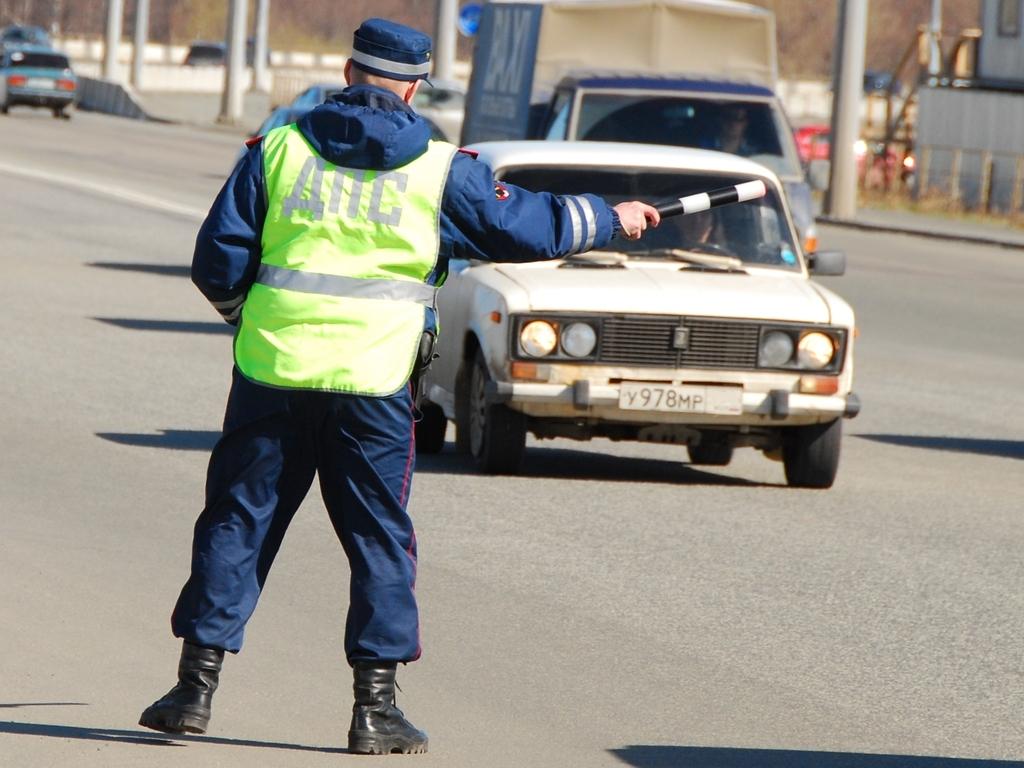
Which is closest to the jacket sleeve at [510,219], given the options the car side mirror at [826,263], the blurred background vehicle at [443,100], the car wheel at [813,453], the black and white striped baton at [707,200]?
the black and white striped baton at [707,200]

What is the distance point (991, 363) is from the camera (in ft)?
57.2

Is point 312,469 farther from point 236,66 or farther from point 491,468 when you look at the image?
point 236,66

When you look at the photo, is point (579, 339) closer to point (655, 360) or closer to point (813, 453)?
point (655, 360)

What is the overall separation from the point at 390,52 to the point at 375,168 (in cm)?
30

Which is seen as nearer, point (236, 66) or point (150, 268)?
point (150, 268)

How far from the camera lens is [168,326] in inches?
651

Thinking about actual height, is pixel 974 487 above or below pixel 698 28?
below

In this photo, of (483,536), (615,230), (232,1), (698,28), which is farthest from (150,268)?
(232,1)

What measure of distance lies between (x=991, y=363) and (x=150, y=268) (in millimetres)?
8077

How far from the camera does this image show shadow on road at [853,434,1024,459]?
12.5 meters

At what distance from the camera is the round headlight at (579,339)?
33.8 feet

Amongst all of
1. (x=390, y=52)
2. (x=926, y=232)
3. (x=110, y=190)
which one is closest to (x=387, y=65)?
(x=390, y=52)

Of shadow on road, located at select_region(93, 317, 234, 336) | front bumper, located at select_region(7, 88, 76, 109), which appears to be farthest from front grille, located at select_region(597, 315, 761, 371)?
front bumper, located at select_region(7, 88, 76, 109)

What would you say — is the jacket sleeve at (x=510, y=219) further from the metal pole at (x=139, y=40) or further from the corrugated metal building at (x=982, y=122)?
the metal pole at (x=139, y=40)
